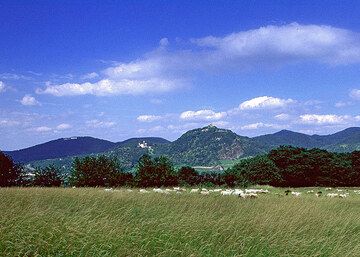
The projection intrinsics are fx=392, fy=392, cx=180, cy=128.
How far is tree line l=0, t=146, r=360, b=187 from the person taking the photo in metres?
47.2

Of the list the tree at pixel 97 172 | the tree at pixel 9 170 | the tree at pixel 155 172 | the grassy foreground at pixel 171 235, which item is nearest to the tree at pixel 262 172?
the tree at pixel 97 172

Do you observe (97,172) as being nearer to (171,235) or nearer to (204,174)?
(204,174)

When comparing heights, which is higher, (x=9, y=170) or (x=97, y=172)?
(x=9, y=170)

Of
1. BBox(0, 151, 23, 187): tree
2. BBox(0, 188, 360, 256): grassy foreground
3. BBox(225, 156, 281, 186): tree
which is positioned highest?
BBox(0, 151, 23, 187): tree

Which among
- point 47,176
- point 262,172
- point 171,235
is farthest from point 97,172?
point 171,235

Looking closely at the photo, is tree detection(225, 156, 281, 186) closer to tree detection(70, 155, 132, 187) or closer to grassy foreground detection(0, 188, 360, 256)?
tree detection(70, 155, 132, 187)

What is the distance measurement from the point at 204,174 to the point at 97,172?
22.2 metres

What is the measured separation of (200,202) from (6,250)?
26.8ft

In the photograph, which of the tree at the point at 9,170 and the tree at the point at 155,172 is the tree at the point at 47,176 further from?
the tree at the point at 155,172

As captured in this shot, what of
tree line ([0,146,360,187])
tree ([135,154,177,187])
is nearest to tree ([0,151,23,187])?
tree line ([0,146,360,187])

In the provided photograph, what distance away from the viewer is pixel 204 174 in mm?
68750

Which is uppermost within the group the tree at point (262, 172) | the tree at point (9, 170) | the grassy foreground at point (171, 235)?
the tree at point (9, 170)

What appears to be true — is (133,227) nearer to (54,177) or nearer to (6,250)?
(6,250)

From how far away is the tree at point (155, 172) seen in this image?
46.4 m
